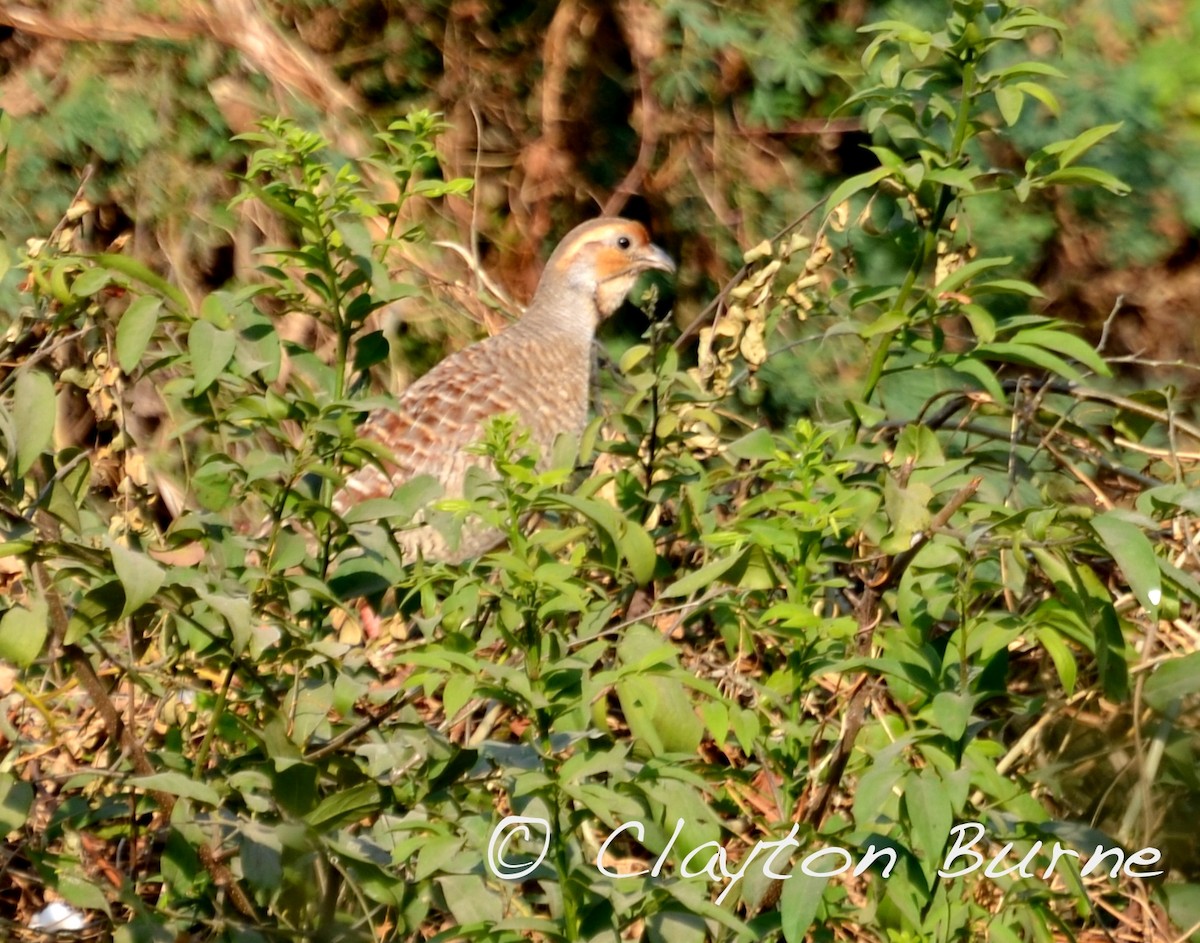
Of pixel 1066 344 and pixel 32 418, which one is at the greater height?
pixel 32 418

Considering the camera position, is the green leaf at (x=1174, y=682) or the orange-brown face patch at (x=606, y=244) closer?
the green leaf at (x=1174, y=682)

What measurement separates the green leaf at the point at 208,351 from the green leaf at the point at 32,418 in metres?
0.24

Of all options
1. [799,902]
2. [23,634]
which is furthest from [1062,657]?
[23,634]

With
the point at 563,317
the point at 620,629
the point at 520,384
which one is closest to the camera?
the point at 620,629

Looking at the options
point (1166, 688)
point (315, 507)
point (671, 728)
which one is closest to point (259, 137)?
point (315, 507)

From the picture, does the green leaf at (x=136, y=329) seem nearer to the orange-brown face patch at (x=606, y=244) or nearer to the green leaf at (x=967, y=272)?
the green leaf at (x=967, y=272)

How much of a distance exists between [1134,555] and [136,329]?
4.39ft

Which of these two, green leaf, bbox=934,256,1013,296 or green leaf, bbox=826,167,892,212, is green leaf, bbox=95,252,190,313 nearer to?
green leaf, bbox=826,167,892,212

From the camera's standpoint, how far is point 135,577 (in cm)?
191

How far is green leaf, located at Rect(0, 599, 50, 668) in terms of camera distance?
189 cm

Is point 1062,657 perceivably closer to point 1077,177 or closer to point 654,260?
point 1077,177

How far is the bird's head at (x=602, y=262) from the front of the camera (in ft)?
19.2

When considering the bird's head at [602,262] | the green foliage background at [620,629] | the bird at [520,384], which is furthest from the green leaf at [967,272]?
the bird's head at [602,262]

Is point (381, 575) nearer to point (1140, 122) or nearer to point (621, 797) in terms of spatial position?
point (621, 797)
